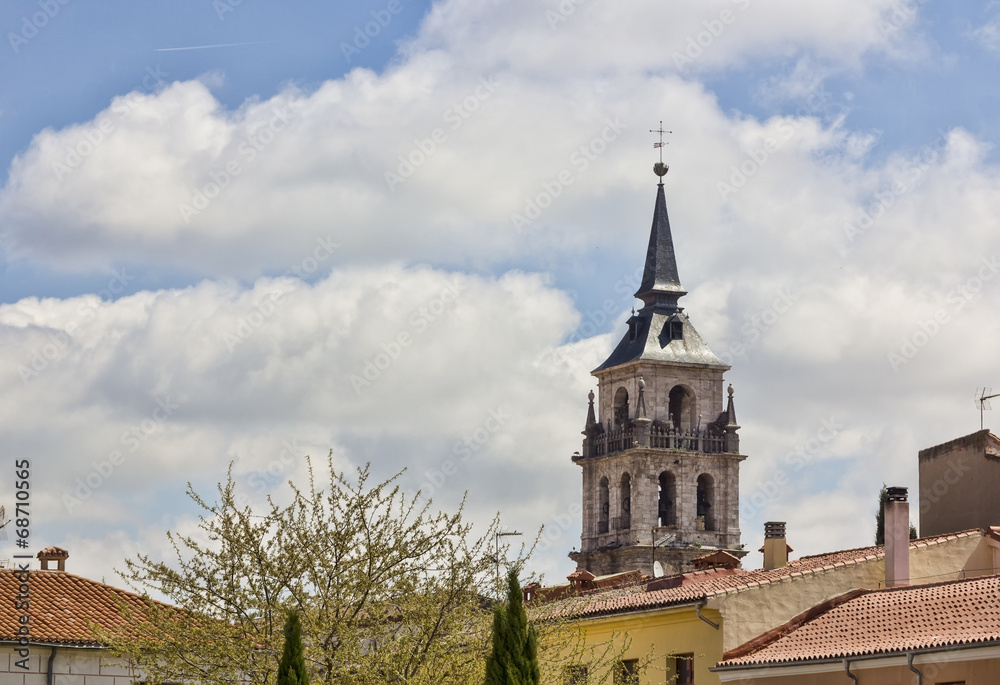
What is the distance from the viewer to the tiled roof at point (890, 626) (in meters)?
31.1

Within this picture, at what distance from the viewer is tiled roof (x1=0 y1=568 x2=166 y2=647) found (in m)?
33.4

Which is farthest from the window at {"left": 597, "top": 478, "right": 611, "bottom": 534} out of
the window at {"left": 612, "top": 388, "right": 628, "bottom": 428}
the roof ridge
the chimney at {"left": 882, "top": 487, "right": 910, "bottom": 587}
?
the roof ridge

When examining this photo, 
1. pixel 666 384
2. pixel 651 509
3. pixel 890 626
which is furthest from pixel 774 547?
pixel 666 384

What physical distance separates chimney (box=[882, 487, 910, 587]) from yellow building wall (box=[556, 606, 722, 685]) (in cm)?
354

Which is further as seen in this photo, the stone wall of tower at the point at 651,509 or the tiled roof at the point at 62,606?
the stone wall of tower at the point at 651,509

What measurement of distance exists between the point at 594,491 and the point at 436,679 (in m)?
82.9

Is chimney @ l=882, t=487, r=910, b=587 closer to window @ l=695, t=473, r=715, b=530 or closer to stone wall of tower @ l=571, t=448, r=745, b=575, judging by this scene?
stone wall of tower @ l=571, t=448, r=745, b=575

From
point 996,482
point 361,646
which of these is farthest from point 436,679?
point 996,482

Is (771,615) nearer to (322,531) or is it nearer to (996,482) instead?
(996,482)

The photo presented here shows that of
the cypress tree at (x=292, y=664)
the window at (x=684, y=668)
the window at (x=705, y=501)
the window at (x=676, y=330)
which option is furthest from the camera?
the window at (x=676, y=330)

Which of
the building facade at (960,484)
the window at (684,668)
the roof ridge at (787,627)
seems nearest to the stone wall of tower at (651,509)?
the building facade at (960,484)

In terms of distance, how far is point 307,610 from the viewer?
1077 inches

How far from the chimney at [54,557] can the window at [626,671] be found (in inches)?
439

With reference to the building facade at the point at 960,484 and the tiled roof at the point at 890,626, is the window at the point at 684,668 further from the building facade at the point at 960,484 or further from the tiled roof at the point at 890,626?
the building facade at the point at 960,484
